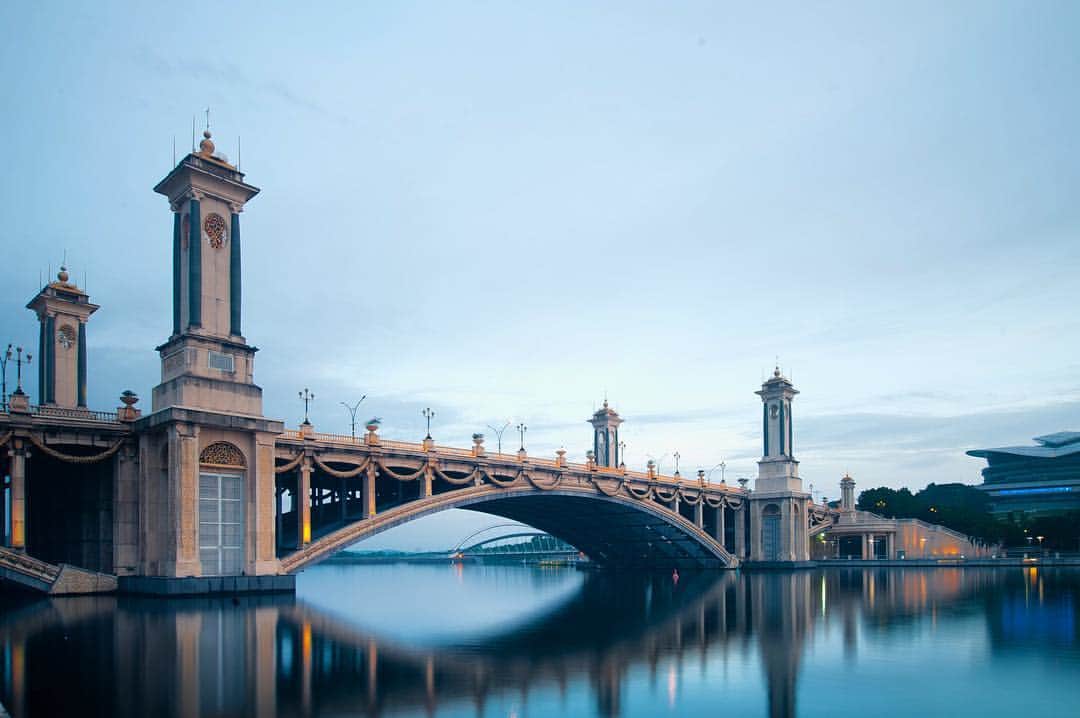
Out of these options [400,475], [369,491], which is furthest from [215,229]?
[400,475]

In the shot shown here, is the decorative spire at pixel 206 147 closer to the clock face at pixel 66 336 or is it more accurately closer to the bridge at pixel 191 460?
the bridge at pixel 191 460

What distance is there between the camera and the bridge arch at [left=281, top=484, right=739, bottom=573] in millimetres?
60356

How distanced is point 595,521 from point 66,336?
5118 centimetres

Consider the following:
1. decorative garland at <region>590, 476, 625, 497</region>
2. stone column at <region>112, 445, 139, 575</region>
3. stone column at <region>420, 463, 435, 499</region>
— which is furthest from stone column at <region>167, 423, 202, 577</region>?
decorative garland at <region>590, 476, 625, 497</region>

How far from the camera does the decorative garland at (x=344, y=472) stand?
174 ft

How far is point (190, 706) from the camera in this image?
18.7 m

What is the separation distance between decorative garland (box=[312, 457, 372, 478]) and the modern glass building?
15928 centimetres

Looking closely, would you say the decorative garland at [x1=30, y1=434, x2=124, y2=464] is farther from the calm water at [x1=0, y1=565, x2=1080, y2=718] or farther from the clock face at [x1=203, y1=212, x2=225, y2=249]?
the clock face at [x1=203, y1=212, x2=225, y2=249]

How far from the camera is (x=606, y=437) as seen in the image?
358ft

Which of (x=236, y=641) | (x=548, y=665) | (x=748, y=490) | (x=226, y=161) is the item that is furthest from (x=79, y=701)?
(x=748, y=490)

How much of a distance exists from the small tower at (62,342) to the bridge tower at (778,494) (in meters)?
70.3

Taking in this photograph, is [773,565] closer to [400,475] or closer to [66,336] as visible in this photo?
[400,475]

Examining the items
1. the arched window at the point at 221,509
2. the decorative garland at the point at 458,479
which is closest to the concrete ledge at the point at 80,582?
the arched window at the point at 221,509

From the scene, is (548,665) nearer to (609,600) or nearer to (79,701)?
(79,701)
